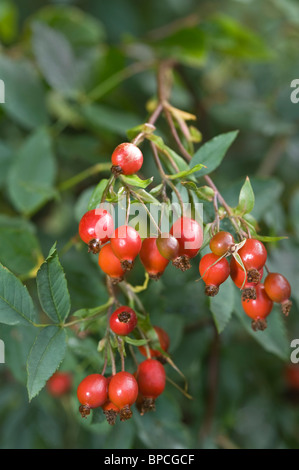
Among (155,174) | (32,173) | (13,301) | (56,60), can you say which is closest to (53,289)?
(13,301)

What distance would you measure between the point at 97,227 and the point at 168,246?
83mm

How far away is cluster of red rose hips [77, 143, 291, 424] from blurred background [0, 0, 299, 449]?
0.77 feet

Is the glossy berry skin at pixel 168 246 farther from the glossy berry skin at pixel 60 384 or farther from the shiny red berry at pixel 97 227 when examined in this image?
the glossy berry skin at pixel 60 384

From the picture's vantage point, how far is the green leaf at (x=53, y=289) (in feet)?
1.97

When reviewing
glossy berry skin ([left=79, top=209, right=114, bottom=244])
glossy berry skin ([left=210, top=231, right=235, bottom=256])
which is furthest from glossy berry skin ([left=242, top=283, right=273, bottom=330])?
glossy berry skin ([left=79, top=209, right=114, bottom=244])

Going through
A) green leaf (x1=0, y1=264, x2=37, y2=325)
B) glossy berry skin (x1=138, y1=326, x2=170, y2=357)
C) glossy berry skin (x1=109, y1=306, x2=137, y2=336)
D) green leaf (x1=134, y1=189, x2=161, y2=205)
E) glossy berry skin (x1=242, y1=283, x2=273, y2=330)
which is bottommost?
glossy berry skin (x1=138, y1=326, x2=170, y2=357)

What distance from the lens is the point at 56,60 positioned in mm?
1219

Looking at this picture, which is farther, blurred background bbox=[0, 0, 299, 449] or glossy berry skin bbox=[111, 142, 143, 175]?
blurred background bbox=[0, 0, 299, 449]

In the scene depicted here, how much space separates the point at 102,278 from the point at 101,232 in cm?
40

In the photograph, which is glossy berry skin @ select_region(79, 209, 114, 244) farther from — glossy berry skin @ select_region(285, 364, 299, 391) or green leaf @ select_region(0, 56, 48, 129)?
glossy berry skin @ select_region(285, 364, 299, 391)

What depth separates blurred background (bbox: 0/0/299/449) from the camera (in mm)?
926

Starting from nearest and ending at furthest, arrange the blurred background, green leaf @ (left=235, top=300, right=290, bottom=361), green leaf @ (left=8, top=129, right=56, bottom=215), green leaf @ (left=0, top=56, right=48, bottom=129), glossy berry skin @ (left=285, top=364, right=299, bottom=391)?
green leaf @ (left=235, top=300, right=290, bottom=361) < the blurred background < green leaf @ (left=8, top=129, right=56, bottom=215) < green leaf @ (left=0, top=56, right=48, bottom=129) < glossy berry skin @ (left=285, top=364, right=299, bottom=391)

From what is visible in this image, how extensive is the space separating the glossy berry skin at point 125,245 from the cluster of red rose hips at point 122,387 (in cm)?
8
